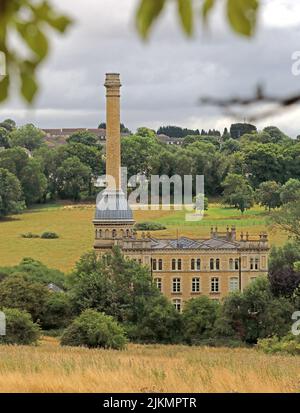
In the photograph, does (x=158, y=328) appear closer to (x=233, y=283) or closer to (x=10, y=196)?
(x=233, y=283)

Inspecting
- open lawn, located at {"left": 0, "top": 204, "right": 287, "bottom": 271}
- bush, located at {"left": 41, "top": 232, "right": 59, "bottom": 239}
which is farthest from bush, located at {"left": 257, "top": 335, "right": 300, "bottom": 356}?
bush, located at {"left": 41, "top": 232, "right": 59, "bottom": 239}

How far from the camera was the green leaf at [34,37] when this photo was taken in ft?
7.41

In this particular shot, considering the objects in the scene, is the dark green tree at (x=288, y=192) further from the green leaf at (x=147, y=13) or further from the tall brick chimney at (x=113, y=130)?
the green leaf at (x=147, y=13)

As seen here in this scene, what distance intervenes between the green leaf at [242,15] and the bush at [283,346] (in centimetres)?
2594

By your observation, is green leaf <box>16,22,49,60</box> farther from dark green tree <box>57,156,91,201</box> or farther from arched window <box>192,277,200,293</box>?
dark green tree <box>57,156,91,201</box>

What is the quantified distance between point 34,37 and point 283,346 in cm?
2743

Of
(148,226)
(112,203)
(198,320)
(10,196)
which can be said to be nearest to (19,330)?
(198,320)

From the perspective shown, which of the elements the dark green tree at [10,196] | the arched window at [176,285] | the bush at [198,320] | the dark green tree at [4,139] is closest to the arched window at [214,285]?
the arched window at [176,285]

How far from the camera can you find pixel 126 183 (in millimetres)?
95250

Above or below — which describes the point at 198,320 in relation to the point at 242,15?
below

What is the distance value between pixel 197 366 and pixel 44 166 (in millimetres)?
86751

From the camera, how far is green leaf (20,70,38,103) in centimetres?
233

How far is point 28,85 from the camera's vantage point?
238 centimetres

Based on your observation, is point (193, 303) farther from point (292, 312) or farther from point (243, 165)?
point (243, 165)
